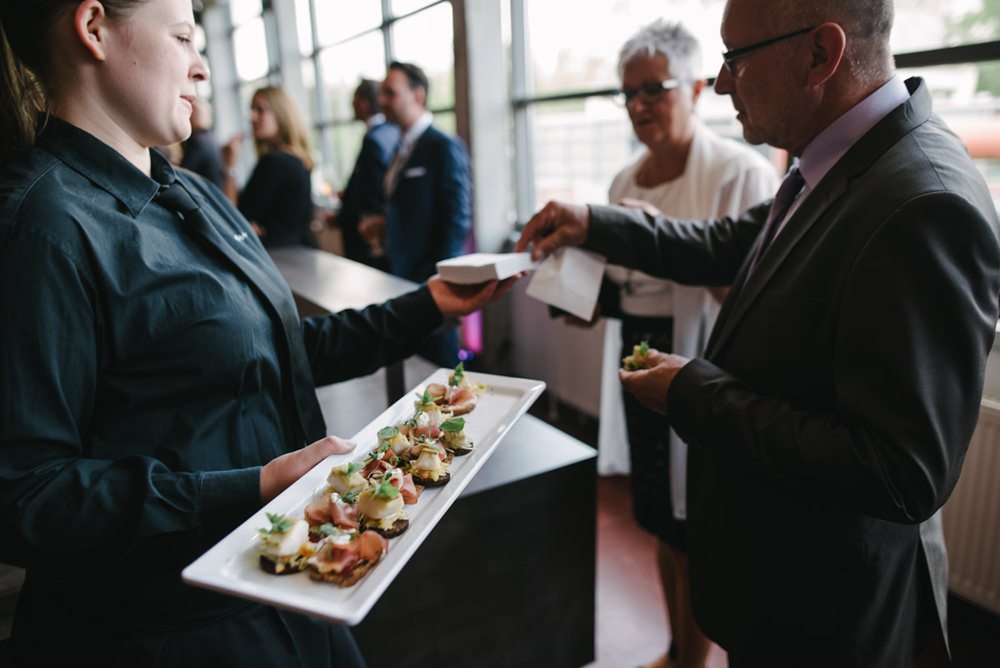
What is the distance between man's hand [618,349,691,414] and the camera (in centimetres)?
113

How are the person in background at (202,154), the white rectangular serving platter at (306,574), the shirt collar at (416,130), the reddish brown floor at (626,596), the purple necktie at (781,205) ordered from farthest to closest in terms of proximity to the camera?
the person in background at (202,154)
the shirt collar at (416,130)
the reddish brown floor at (626,596)
the purple necktie at (781,205)
the white rectangular serving platter at (306,574)

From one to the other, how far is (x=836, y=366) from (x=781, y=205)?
0.44m

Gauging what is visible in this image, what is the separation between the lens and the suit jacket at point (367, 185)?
3648 mm

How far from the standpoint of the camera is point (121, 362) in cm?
81

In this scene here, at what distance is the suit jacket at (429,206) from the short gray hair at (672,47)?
1429 mm

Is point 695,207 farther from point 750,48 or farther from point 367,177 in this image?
point 367,177

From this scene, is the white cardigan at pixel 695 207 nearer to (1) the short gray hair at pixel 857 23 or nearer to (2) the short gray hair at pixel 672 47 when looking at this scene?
(2) the short gray hair at pixel 672 47

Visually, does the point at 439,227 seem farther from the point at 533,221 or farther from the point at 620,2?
the point at 533,221

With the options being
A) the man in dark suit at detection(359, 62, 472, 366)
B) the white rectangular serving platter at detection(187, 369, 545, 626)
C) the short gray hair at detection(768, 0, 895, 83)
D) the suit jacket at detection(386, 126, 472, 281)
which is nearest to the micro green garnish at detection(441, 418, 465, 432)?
the white rectangular serving platter at detection(187, 369, 545, 626)

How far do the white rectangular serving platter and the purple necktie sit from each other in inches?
22.4

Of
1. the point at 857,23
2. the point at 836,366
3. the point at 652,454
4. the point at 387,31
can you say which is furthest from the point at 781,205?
the point at 387,31

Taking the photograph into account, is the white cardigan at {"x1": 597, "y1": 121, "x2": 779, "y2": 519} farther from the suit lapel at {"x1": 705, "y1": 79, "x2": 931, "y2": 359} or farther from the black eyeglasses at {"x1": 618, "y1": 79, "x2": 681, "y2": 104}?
the suit lapel at {"x1": 705, "y1": 79, "x2": 931, "y2": 359}

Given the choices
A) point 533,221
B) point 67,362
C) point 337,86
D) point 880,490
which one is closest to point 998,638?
point 880,490

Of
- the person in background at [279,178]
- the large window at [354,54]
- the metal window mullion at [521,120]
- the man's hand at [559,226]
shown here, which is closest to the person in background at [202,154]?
the person in background at [279,178]
